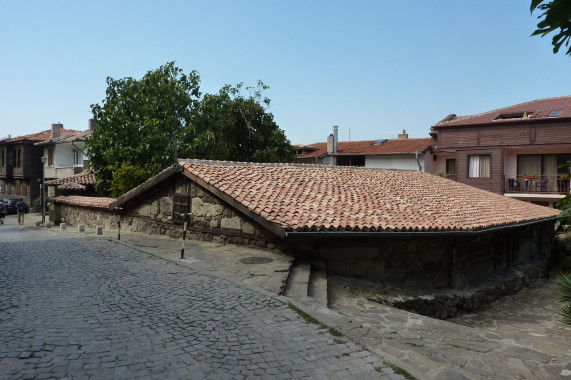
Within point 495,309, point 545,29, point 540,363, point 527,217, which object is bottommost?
point 495,309

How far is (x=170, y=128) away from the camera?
2409cm

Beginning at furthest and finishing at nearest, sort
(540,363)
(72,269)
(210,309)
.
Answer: (72,269), (210,309), (540,363)

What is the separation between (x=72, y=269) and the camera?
27.3ft

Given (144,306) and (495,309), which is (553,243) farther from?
(144,306)

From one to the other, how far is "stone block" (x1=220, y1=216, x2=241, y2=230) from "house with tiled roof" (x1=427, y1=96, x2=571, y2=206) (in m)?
19.7

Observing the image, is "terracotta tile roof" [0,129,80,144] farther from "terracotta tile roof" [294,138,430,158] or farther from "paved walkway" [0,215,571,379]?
"paved walkway" [0,215,571,379]

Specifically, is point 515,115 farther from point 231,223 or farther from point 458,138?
point 231,223

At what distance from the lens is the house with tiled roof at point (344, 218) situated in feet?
28.3

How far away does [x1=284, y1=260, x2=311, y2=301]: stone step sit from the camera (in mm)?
6609

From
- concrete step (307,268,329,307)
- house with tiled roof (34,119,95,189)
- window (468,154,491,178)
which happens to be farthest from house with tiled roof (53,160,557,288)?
house with tiled roof (34,119,95,189)

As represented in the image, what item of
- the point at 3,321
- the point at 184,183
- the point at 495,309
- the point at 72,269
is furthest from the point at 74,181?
the point at 495,309

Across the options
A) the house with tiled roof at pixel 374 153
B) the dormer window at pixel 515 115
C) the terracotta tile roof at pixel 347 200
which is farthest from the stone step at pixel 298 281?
the house with tiled roof at pixel 374 153

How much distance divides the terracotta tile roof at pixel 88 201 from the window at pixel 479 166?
20.9 m

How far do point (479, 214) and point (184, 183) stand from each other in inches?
339
